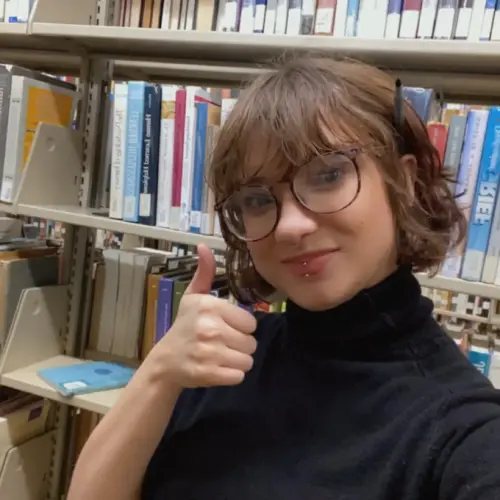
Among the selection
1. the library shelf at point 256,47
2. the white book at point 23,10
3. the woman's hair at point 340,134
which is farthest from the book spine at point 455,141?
the white book at point 23,10

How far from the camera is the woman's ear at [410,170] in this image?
75 centimetres

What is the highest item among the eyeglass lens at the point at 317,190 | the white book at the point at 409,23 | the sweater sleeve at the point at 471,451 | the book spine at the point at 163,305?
the white book at the point at 409,23

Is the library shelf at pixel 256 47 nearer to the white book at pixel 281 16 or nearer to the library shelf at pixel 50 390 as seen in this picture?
the white book at pixel 281 16

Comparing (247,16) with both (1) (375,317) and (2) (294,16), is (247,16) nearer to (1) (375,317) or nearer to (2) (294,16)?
(2) (294,16)

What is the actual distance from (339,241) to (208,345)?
0.64 feet

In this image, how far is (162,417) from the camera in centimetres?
77

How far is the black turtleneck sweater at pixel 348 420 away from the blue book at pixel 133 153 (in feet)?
2.11

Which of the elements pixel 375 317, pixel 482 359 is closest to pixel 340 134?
pixel 375 317

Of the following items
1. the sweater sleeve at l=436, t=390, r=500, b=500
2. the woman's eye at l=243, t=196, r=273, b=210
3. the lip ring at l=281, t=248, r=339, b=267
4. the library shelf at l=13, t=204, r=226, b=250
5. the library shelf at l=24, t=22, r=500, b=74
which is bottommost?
the sweater sleeve at l=436, t=390, r=500, b=500

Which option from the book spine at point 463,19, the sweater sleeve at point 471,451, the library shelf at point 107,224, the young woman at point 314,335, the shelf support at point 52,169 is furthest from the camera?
the shelf support at point 52,169

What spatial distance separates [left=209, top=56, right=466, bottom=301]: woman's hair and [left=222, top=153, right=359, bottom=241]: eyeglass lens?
16 millimetres

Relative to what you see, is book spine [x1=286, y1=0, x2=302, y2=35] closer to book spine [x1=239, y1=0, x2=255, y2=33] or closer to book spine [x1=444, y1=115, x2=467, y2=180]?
book spine [x1=239, y1=0, x2=255, y2=33]

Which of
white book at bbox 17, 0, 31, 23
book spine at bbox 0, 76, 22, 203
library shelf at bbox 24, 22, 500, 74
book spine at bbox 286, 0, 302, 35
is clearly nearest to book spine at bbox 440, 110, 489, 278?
library shelf at bbox 24, 22, 500, 74

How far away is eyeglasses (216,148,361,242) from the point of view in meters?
0.70
